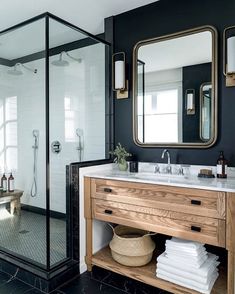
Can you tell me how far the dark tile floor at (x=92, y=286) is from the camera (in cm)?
192

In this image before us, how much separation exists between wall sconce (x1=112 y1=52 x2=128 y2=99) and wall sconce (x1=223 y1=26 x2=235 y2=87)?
967 mm

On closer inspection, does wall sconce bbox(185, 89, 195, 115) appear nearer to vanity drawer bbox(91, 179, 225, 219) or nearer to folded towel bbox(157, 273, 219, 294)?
vanity drawer bbox(91, 179, 225, 219)

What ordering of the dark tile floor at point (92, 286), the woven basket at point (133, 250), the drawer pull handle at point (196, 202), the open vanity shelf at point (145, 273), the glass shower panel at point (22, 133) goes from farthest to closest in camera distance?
the glass shower panel at point (22, 133) → the woven basket at point (133, 250) → the dark tile floor at point (92, 286) → the open vanity shelf at point (145, 273) → the drawer pull handle at point (196, 202)

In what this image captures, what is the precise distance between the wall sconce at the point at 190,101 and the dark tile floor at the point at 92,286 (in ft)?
5.00

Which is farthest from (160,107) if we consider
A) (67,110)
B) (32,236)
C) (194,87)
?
(32,236)

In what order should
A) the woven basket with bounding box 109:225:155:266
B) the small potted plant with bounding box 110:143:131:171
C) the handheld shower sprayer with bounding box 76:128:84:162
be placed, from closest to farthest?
the woven basket with bounding box 109:225:155:266, the small potted plant with bounding box 110:143:131:171, the handheld shower sprayer with bounding box 76:128:84:162

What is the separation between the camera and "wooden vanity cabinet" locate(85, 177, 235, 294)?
1.60 meters

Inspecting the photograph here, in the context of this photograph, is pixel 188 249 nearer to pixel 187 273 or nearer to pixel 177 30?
pixel 187 273

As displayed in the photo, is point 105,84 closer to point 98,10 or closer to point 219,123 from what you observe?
point 98,10

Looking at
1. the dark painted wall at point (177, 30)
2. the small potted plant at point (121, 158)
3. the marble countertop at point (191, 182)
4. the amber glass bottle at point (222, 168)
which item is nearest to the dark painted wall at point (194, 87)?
the dark painted wall at point (177, 30)

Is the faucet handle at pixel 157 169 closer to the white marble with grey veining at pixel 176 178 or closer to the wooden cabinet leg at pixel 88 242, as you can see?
the white marble with grey veining at pixel 176 178

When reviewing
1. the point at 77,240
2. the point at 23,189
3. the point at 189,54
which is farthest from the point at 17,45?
the point at 77,240

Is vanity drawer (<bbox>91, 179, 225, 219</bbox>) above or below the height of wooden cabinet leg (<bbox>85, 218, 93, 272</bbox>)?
above

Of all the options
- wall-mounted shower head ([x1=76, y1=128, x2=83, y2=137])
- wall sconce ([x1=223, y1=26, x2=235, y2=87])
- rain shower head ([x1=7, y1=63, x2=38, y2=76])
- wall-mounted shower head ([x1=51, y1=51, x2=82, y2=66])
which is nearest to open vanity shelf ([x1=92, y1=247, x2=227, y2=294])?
wall-mounted shower head ([x1=76, y1=128, x2=83, y2=137])
